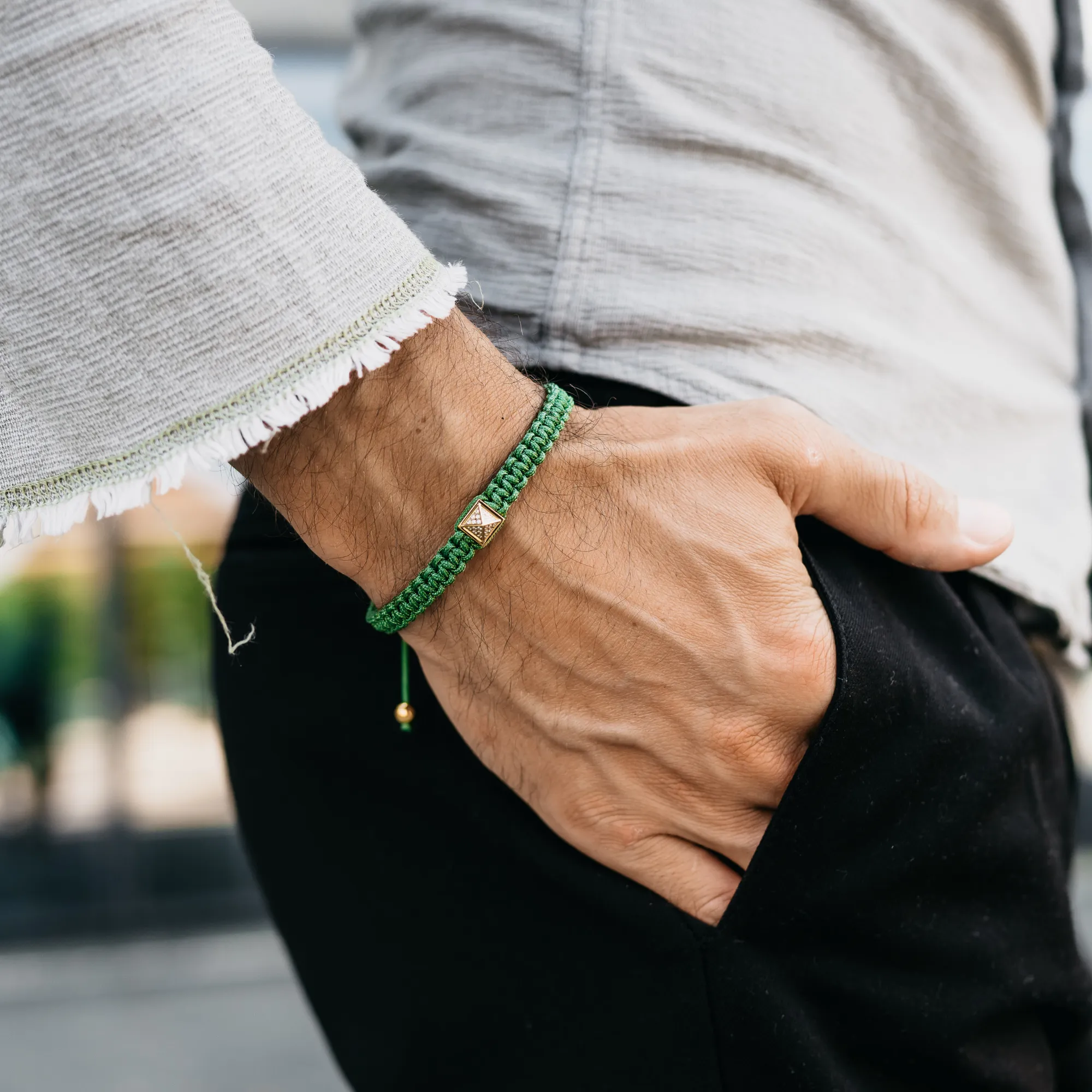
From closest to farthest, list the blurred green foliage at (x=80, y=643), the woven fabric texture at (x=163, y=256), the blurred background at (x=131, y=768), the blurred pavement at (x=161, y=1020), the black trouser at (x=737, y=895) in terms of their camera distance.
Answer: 1. the woven fabric texture at (x=163, y=256)
2. the black trouser at (x=737, y=895)
3. the blurred pavement at (x=161, y=1020)
4. the blurred background at (x=131, y=768)
5. the blurred green foliage at (x=80, y=643)

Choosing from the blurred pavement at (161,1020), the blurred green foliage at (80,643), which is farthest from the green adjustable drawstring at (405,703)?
the blurred green foliage at (80,643)

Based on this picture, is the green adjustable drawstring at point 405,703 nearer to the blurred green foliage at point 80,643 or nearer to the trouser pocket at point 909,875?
the trouser pocket at point 909,875

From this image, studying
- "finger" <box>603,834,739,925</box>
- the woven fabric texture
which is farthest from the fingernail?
the woven fabric texture

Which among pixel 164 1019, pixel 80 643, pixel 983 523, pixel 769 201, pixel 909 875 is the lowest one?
pixel 164 1019

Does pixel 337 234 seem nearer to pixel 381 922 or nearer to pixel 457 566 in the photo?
pixel 457 566

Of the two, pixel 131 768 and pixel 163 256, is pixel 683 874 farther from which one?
pixel 131 768

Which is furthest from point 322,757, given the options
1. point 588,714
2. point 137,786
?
point 137,786

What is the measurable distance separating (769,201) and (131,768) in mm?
4285

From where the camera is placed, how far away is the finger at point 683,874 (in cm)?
76

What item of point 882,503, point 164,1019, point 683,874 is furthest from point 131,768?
point 882,503

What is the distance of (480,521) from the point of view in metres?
0.71

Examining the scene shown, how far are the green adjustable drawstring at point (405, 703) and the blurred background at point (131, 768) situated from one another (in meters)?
3.35

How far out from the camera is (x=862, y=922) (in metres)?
0.77

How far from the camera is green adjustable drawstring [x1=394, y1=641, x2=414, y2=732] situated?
0.81m
